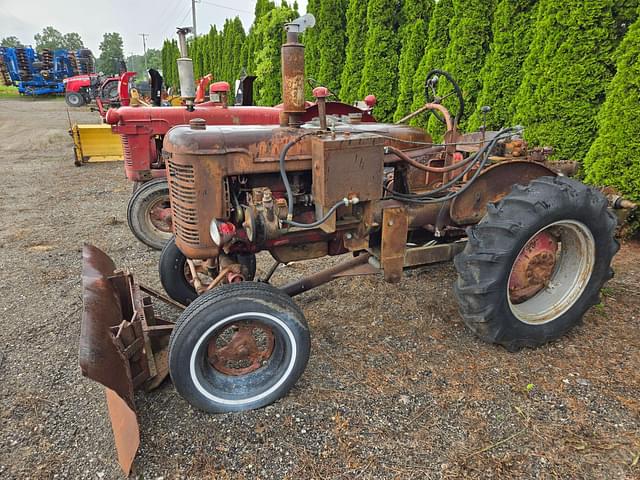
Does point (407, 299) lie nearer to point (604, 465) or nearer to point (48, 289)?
point (604, 465)

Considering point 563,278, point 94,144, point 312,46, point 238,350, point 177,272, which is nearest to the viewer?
point 238,350

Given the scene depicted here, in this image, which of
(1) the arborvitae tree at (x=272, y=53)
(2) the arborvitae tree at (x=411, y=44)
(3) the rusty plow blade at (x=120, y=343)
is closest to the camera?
(3) the rusty plow blade at (x=120, y=343)

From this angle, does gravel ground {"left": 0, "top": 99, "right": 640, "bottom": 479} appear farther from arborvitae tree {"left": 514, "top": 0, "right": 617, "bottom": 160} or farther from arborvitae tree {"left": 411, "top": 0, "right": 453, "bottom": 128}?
arborvitae tree {"left": 411, "top": 0, "right": 453, "bottom": 128}

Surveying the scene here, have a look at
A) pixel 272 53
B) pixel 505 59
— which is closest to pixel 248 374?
pixel 505 59

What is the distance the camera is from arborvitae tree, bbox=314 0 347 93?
1020cm

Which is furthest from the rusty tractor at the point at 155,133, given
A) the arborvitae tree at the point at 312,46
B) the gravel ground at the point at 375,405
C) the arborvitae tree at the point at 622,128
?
the arborvitae tree at the point at 312,46

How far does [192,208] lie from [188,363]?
81 centimetres

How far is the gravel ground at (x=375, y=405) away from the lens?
206cm

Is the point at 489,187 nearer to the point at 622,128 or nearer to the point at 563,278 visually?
the point at 563,278

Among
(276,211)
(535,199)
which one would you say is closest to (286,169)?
(276,211)

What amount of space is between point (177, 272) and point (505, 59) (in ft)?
16.0

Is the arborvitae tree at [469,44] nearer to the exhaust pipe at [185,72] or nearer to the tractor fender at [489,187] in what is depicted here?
the exhaust pipe at [185,72]

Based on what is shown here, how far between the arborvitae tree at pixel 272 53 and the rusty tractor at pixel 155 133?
773 centimetres

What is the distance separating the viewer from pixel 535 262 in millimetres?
2877
